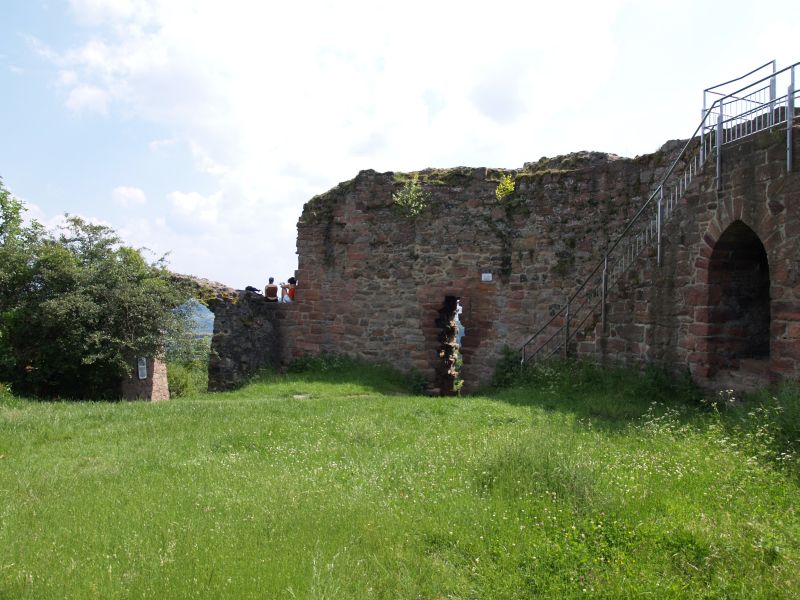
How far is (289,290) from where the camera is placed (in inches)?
619

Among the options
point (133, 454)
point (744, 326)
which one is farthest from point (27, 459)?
point (744, 326)

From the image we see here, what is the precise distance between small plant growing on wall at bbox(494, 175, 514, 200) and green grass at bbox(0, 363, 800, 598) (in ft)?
21.1

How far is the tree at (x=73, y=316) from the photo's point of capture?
1137 cm

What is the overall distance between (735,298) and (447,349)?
7048 mm

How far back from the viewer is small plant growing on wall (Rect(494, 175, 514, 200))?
43.8 ft

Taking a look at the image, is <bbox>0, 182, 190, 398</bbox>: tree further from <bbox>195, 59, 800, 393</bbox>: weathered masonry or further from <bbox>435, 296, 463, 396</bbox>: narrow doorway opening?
<bbox>435, 296, 463, 396</bbox>: narrow doorway opening

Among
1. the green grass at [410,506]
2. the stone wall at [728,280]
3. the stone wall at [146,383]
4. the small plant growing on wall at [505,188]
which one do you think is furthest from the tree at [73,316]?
the stone wall at [728,280]

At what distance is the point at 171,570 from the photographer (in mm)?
4078

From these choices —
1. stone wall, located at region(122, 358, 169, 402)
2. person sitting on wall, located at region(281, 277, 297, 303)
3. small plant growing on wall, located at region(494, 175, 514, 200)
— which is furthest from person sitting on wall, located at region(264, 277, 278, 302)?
small plant growing on wall, located at region(494, 175, 514, 200)

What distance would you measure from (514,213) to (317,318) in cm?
571

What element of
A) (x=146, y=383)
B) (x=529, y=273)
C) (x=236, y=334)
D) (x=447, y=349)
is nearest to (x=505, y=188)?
(x=529, y=273)

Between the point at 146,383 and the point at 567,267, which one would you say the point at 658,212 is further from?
the point at 146,383

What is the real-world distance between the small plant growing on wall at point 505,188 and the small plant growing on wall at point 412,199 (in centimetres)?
177

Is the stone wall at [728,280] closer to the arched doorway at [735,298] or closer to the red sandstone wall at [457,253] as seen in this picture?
the arched doorway at [735,298]
